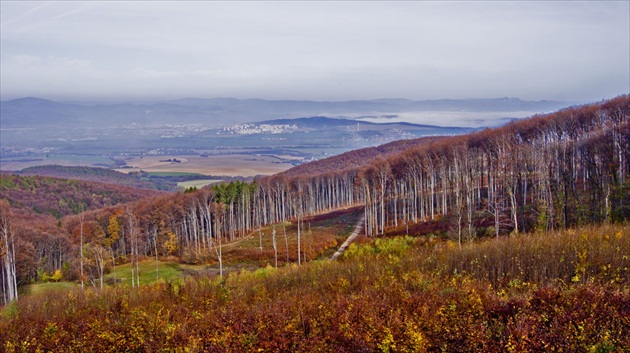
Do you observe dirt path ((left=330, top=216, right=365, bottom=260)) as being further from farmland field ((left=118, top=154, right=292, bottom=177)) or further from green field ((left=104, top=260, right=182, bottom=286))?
farmland field ((left=118, top=154, right=292, bottom=177))

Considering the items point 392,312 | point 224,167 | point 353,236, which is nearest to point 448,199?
point 353,236

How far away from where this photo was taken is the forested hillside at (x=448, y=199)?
35.1m

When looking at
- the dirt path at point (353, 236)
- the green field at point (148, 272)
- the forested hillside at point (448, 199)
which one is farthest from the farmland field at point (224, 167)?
the green field at point (148, 272)

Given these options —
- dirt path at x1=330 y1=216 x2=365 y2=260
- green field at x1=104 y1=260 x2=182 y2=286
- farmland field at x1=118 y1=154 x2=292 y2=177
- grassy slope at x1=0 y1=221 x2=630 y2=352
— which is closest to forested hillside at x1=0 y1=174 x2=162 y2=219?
farmland field at x1=118 y1=154 x2=292 y2=177

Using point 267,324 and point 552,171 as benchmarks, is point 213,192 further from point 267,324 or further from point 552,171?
point 267,324

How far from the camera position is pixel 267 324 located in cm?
924

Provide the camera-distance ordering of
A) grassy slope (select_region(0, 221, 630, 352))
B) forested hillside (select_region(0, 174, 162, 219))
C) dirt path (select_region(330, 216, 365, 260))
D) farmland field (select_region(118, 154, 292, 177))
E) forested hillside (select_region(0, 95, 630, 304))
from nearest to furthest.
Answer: grassy slope (select_region(0, 221, 630, 352)) → forested hillside (select_region(0, 95, 630, 304)) → dirt path (select_region(330, 216, 365, 260)) → forested hillside (select_region(0, 174, 162, 219)) → farmland field (select_region(118, 154, 292, 177))

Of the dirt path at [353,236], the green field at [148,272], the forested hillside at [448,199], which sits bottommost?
the green field at [148,272]

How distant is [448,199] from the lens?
61312 millimetres

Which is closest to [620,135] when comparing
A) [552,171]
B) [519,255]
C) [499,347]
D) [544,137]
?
[552,171]

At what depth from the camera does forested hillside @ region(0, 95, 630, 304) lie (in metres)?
35.1

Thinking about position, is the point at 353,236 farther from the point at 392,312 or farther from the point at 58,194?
the point at 58,194

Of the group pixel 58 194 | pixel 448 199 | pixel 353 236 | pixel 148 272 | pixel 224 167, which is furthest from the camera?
pixel 224 167

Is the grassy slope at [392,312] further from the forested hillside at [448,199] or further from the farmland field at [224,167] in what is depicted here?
the farmland field at [224,167]
